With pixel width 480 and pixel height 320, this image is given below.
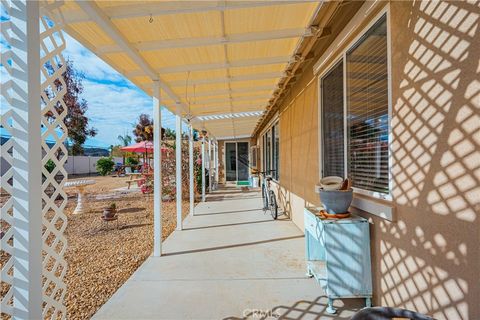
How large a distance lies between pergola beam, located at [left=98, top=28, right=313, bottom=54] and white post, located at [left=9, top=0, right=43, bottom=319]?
64.9 inches

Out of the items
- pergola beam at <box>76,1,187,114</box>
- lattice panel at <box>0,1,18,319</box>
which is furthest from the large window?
lattice panel at <box>0,1,18,319</box>

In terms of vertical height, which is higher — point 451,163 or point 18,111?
point 18,111

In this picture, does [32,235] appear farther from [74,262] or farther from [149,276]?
[74,262]

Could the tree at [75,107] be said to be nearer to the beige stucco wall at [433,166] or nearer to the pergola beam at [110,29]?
the pergola beam at [110,29]

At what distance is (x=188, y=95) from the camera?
5227mm

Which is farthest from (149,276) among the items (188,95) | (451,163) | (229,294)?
(188,95)

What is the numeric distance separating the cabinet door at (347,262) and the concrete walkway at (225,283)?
0.22 metres

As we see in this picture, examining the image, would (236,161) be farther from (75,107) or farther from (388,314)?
(388,314)

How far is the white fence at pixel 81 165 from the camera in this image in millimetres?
20737

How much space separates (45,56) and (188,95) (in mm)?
3691

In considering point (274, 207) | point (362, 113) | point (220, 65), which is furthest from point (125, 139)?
point (362, 113)

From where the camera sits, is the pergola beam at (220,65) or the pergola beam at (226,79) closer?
the pergola beam at (220,65)

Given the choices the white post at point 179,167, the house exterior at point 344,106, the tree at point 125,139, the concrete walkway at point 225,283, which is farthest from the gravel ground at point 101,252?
the tree at point 125,139

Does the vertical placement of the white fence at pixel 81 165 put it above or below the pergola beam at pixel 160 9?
below
